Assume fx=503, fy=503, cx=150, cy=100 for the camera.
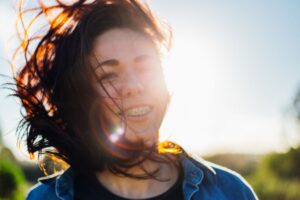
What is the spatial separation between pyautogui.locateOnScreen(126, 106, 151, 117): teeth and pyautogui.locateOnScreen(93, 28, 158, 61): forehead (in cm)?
29

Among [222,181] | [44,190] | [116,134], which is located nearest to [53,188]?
[44,190]

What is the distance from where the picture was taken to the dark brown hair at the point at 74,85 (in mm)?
3023

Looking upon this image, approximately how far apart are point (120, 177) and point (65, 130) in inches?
20.3

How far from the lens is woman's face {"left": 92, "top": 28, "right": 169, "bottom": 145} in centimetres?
273

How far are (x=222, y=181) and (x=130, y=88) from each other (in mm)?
784

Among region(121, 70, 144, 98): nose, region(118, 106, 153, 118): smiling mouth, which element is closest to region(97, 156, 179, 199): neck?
region(118, 106, 153, 118): smiling mouth

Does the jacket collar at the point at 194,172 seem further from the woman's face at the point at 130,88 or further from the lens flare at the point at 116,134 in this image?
the lens flare at the point at 116,134

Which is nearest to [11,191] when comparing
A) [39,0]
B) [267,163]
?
[267,163]

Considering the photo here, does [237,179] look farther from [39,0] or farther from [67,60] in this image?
[39,0]

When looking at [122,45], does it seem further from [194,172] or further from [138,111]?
[194,172]

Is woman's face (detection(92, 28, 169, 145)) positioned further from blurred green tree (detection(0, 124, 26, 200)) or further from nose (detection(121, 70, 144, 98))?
blurred green tree (detection(0, 124, 26, 200))

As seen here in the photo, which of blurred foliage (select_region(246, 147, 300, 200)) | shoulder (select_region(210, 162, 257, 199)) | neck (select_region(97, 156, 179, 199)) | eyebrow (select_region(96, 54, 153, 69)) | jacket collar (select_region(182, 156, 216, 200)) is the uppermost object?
eyebrow (select_region(96, 54, 153, 69))

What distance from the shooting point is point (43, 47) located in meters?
3.31

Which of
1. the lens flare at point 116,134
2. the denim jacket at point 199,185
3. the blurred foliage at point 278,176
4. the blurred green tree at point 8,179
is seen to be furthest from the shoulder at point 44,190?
the blurred foliage at point 278,176
